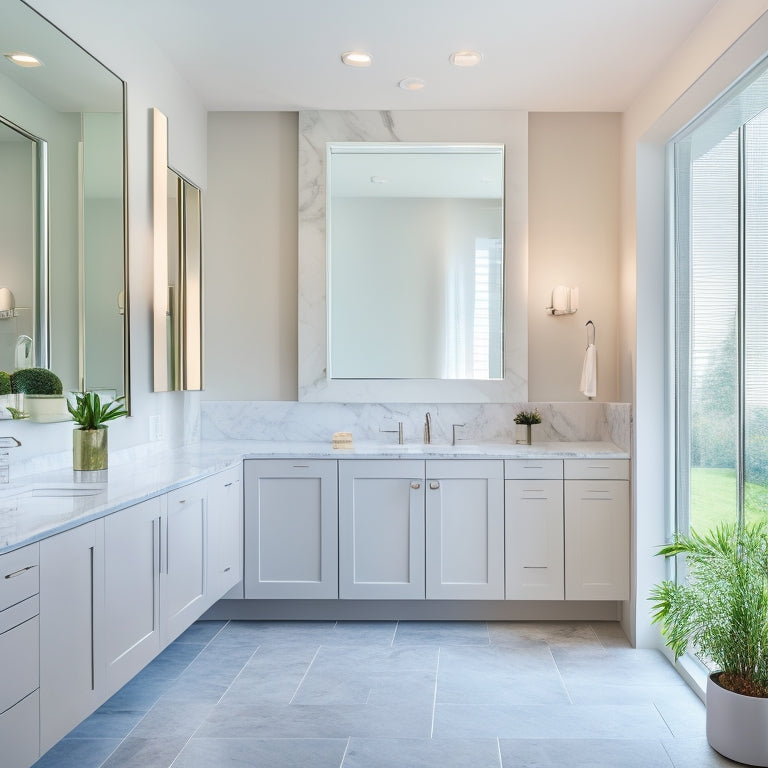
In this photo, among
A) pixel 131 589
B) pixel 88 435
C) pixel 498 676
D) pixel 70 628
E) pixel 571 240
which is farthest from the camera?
pixel 571 240

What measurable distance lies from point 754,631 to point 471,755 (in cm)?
103

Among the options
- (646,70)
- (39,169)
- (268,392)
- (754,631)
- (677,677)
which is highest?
(646,70)

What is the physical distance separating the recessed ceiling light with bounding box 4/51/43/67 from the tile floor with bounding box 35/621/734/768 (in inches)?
88.0

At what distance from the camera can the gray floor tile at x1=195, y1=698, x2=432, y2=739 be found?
2596 millimetres

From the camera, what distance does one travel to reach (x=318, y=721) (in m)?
2.69

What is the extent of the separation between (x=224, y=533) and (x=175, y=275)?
1.31 meters

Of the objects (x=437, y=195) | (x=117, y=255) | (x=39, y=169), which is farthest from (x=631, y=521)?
(x=39, y=169)

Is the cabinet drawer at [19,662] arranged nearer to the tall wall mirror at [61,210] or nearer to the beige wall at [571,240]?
the tall wall mirror at [61,210]

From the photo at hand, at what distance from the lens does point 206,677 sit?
121 inches

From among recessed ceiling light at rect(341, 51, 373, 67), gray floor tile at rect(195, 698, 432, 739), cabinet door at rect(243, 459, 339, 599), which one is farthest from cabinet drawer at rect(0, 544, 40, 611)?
recessed ceiling light at rect(341, 51, 373, 67)

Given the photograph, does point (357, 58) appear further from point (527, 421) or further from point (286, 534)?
point (286, 534)

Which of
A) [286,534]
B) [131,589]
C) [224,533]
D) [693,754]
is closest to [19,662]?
[131,589]

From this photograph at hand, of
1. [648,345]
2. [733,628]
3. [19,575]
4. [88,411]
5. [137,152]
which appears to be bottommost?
[733,628]

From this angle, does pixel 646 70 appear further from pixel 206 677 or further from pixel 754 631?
pixel 206 677
